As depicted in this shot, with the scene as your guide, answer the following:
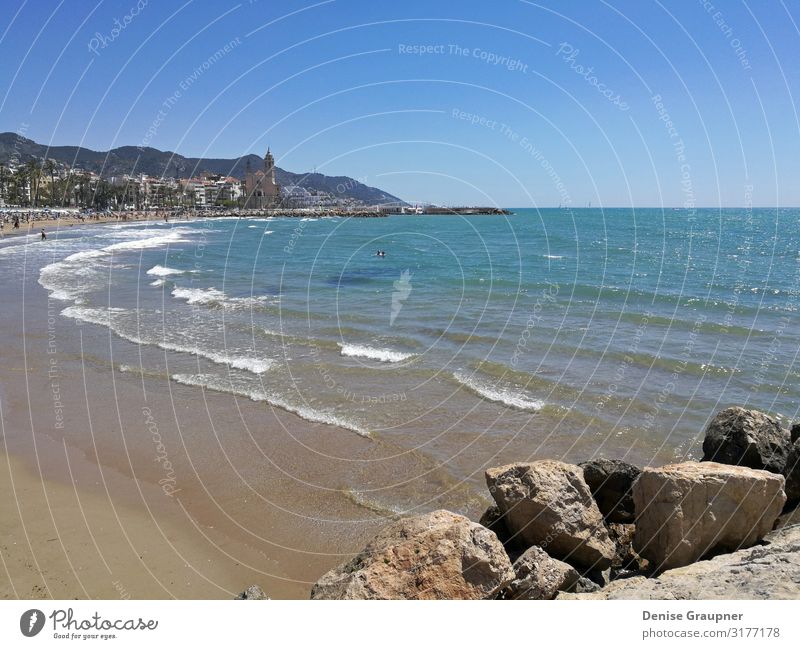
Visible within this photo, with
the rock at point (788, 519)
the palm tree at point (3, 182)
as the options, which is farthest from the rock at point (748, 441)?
the palm tree at point (3, 182)

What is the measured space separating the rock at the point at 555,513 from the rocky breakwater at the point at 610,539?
12mm

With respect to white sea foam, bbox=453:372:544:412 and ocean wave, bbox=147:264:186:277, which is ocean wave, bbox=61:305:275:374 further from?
ocean wave, bbox=147:264:186:277

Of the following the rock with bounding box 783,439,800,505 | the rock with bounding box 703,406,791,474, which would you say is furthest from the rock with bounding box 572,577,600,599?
the rock with bounding box 783,439,800,505

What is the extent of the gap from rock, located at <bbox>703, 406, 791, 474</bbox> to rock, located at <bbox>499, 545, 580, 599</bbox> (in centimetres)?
341

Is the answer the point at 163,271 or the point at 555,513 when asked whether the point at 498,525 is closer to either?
the point at 555,513

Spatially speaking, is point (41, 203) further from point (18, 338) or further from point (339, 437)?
point (339, 437)

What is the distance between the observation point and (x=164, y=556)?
7133 mm

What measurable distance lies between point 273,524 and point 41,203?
157505mm

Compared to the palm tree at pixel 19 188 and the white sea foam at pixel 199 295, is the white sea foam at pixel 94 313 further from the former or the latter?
the palm tree at pixel 19 188

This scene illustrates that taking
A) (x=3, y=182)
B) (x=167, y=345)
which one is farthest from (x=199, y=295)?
(x=3, y=182)

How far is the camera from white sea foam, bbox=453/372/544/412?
496 inches

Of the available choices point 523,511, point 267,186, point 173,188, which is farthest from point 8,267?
point 173,188

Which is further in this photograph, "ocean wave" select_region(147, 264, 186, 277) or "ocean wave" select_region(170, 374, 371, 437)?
"ocean wave" select_region(147, 264, 186, 277)

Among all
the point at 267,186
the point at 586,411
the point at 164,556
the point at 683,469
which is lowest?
the point at 164,556
